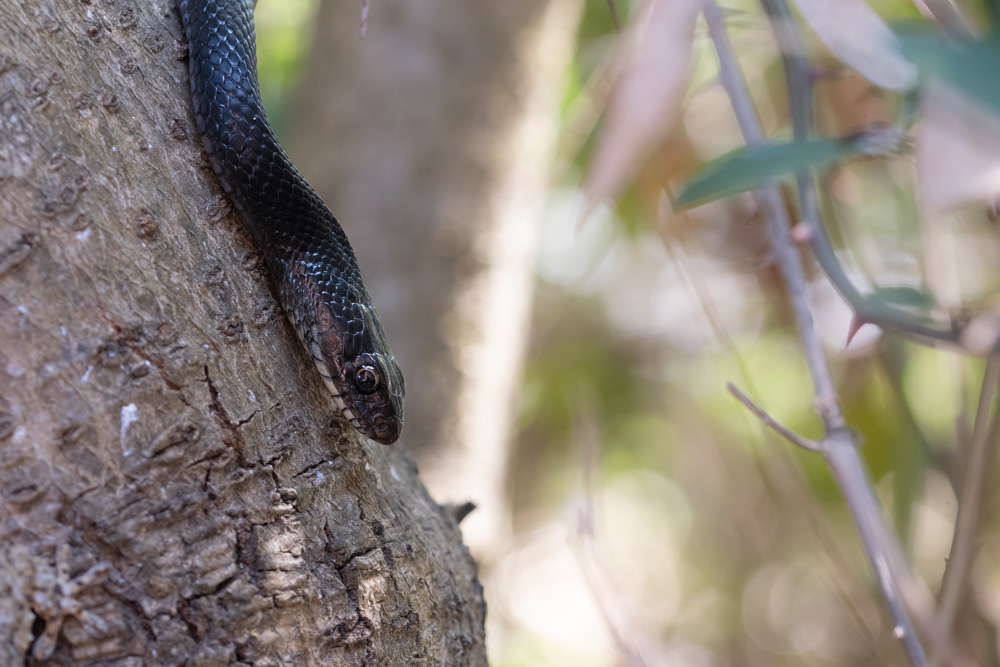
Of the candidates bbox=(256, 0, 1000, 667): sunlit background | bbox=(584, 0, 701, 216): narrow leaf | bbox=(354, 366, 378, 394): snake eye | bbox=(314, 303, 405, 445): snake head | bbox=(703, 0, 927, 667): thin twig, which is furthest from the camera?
bbox=(256, 0, 1000, 667): sunlit background

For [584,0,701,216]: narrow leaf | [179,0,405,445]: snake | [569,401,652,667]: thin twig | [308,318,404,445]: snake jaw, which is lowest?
[569,401,652,667]: thin twig

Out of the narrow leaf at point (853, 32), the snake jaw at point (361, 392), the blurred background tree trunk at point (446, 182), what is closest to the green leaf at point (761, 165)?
the narrow leaf at point (853, 32)

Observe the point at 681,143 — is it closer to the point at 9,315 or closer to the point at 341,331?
the point at 341,331

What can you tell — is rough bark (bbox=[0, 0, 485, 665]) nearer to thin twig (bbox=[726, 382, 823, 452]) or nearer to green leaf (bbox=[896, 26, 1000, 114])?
thin twig (bbox=[726, 382, 823, 452])

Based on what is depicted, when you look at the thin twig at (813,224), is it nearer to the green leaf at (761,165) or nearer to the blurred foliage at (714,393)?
the green leaf at (761,165)

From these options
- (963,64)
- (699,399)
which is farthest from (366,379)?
(699,399)

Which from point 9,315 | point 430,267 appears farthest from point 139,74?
point 430,267

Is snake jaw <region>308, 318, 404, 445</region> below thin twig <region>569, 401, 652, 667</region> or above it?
above

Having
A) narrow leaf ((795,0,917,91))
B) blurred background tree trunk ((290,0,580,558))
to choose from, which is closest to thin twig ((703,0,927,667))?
narrow leaf ((795,0,917,91))
